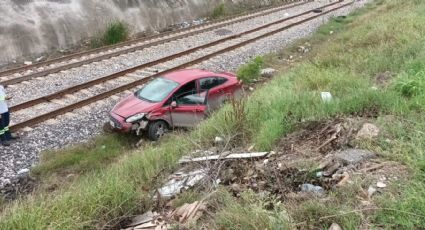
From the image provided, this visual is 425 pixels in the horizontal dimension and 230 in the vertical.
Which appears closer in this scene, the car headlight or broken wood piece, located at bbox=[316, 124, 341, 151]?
broken wood piece, located at bbox=[316, 124, 341, 151]

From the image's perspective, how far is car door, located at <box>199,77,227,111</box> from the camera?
1185 cm

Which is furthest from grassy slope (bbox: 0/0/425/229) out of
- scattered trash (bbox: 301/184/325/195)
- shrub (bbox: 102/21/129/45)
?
shrub (bbox: 102/21/129/45)

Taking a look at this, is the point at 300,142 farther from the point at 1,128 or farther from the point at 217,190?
the point at 1,128

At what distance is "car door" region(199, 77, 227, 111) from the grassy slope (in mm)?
1782

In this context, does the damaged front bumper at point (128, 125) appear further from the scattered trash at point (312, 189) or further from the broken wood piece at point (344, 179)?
the broken wood piece at point (344, 179)

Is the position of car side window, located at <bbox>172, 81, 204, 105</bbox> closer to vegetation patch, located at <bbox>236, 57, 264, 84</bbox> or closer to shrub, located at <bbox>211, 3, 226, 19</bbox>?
vegetation patch, located at <bbox>236, 57, 264, 84</bbox>

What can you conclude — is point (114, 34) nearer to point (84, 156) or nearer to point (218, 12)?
point (218, 12)

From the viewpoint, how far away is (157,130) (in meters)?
11.0

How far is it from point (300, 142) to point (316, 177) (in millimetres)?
Result: 1255

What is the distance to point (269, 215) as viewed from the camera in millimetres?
4613

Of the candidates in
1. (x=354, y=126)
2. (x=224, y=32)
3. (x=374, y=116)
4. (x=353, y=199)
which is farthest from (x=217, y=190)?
(x=224, y=32)

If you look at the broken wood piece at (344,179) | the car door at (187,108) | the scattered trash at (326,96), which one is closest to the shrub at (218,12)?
the car door at (187,108)

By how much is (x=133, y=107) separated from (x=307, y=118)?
499cm

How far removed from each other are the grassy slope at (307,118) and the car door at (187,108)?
215 centimetres
